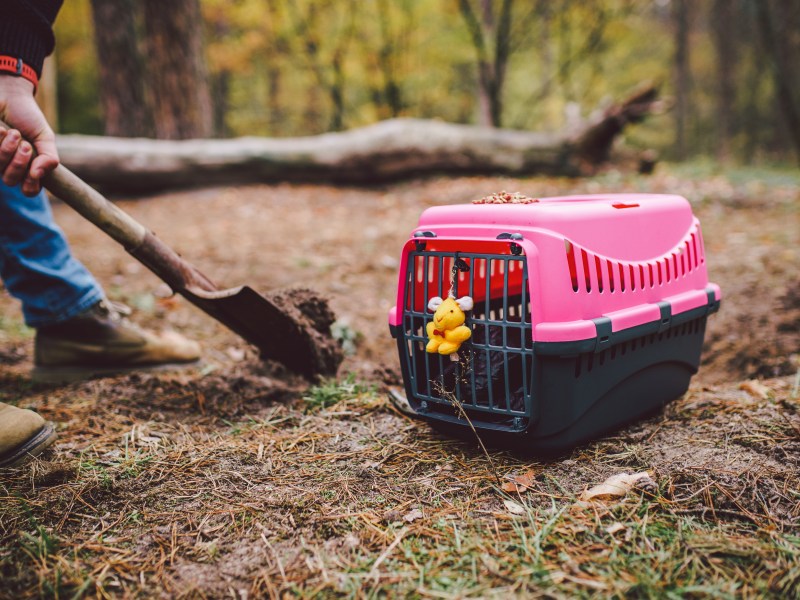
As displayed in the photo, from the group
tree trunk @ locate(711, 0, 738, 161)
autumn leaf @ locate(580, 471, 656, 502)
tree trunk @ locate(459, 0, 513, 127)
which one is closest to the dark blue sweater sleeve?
autumn leaf @ locate(580, 471, 656, 502)

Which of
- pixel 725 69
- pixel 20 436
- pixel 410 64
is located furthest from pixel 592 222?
pixel 725 69

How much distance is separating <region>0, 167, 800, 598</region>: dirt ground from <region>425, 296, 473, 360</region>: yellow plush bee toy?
0.90ft

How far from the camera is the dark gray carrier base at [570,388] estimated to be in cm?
134

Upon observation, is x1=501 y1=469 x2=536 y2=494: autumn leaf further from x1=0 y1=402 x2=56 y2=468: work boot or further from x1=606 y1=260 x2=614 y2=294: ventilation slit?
x1=0 y1=402 x2=56 y2=468: work boot

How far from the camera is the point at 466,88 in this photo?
14.3 metres

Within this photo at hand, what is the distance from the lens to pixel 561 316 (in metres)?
1.30

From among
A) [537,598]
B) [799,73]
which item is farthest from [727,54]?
[537,598]

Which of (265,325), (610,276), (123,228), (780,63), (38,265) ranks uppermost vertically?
Answer: (780,63)

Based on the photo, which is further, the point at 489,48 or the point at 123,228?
the point at 489,48

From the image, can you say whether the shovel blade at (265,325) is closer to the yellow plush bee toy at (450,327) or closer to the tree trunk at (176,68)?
the yellow plush bee toy at (450,327)

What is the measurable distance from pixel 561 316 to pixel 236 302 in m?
1.02

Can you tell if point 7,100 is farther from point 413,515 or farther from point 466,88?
point 466,88

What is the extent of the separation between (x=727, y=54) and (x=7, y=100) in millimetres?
14235

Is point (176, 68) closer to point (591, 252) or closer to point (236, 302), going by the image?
point (236, 302)
